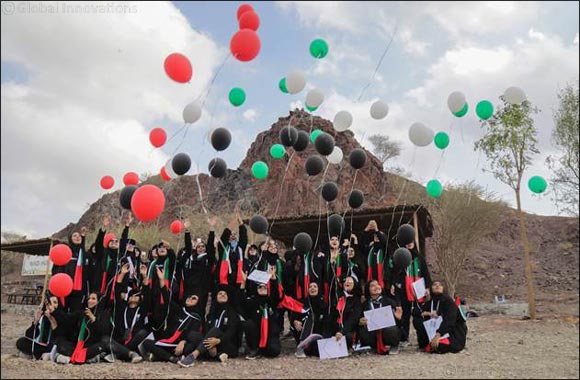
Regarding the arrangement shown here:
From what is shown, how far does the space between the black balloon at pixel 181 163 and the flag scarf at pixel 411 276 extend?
4.16 meters

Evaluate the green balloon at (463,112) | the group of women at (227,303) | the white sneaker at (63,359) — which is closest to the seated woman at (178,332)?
the group of women at (227,303)

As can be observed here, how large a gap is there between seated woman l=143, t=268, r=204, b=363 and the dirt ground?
254 mm

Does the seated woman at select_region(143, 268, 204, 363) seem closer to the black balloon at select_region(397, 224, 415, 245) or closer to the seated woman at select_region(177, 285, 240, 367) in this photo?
the seated woman at select_region(177, 285, 240, 367)

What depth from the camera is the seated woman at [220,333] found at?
6.39 metres

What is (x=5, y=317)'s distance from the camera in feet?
55.0

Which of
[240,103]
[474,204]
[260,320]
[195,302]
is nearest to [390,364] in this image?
[260,320]

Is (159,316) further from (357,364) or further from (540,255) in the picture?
(540,255)

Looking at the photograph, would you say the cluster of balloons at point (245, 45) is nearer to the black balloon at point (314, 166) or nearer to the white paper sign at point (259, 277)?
the black balloon at point (314, 166)

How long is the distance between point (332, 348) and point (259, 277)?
1.62 meters

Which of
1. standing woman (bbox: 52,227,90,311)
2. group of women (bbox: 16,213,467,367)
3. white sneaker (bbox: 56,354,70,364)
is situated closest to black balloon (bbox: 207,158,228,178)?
group of women (bbox: 16,213,467,367)

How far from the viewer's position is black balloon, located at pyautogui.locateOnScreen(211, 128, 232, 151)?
7.28m

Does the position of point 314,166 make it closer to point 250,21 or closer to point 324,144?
point 324,144

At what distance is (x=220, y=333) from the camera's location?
6.65 meters

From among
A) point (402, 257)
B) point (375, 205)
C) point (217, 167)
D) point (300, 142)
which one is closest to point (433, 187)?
point (402, 257)
